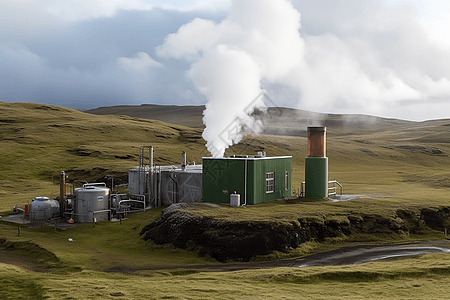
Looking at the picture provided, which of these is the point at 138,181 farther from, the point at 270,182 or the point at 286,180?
the point at 286,180

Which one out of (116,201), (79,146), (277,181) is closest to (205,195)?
(277,181)

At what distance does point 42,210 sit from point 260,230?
2292 centimetres

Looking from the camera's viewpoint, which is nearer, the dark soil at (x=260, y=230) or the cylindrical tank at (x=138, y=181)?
the dark soil at (x=260, y=230)

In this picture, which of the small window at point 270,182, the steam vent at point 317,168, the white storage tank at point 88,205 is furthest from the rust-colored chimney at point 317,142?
the white storage tank at point 88,205

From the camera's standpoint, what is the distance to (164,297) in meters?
19.0

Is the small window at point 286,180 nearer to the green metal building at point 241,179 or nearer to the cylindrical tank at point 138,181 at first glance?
the green metal building at point 241,179

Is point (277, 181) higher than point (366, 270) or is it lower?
higher

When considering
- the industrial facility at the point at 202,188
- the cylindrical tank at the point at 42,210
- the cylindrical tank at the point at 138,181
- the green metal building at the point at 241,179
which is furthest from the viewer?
the cylindrical tank at the point at 138,181

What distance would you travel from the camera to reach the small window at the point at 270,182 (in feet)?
136

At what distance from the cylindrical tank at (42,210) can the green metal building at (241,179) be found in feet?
48.7

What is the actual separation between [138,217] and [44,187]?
3351 cm

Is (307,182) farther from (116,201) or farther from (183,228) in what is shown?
(116,201)

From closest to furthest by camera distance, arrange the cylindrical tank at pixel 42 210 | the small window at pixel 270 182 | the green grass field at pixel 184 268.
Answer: the green grass field at pixel 184 268
the cylindrical tank at pixel 42 210
the small window at pixel 270 182

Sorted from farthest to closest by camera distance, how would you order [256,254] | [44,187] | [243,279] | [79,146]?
[79,146]
[44,187]
[256,254]
[243,279]
